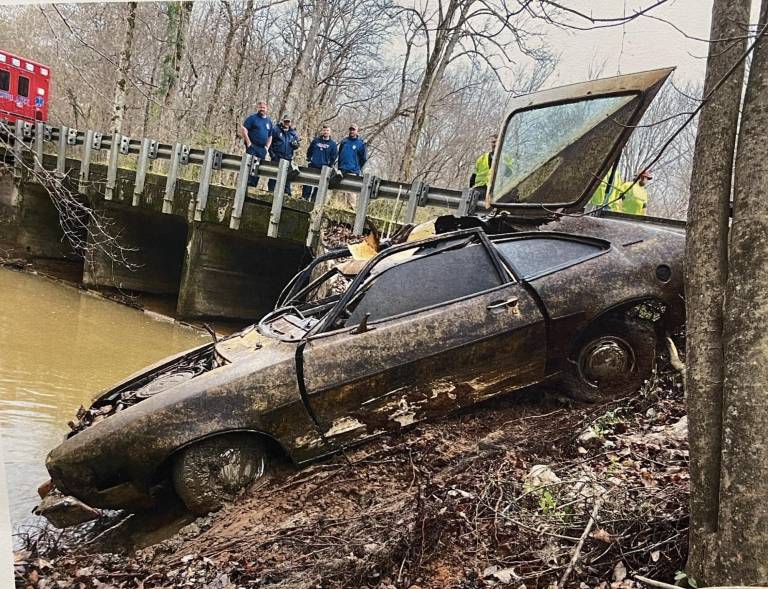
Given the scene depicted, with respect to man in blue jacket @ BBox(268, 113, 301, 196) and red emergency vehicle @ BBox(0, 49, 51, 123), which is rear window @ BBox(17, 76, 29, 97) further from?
man in blue jacket @ BBox(268, 113, 301, 196)

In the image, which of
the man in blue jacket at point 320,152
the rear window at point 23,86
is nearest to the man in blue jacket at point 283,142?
the man in blue jacket at point 320,152

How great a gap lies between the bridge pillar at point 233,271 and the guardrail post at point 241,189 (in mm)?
668

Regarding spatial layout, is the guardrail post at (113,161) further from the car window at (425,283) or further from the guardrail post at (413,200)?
the car window at (425,283)

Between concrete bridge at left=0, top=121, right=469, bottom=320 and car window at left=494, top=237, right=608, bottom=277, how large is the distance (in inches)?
165

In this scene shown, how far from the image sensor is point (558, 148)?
5324mm

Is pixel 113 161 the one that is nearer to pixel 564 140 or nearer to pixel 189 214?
pixel 189 214

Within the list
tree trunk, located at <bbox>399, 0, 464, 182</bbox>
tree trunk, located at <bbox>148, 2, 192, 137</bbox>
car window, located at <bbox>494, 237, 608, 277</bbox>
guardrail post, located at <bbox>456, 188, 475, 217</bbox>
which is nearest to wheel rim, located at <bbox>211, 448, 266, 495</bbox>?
car window, located at <bbox>494, 237, 608, 277</bbox>

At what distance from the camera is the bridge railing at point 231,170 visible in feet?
31.8

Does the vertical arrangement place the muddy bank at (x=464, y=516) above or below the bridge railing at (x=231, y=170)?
below

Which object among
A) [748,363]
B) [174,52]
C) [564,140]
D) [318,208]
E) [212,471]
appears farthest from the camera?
[174,52]

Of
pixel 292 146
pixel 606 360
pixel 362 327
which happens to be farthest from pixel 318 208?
pixel 606 360

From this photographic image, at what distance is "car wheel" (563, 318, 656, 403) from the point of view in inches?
180

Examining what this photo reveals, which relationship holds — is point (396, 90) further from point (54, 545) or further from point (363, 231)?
point (54, 545)

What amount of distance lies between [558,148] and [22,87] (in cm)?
1937
